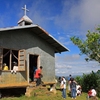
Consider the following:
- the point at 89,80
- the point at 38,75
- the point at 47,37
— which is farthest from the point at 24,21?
the point at 89,80

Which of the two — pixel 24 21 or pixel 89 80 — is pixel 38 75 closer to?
pixel 24 21

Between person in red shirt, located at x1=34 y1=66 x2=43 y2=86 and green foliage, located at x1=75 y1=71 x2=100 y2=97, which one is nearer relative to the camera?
person in red shirt, located at x1=34 y1=66 x2=43 y2=86

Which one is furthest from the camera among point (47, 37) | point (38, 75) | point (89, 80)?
point (89, 80)

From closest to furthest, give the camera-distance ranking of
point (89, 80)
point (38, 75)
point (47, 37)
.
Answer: point (38, 75)
point (47, 37)
point (89, 80)

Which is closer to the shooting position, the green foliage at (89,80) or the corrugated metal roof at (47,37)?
the corrugated metal roof at (47,37)

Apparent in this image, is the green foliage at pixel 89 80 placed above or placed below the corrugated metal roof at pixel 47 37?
below

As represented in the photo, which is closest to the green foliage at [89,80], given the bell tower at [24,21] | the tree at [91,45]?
the tree at [91,45]

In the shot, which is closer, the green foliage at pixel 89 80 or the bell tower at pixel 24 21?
the bell tower at pixel 24 21

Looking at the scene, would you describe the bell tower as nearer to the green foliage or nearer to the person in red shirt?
the person in red shirt

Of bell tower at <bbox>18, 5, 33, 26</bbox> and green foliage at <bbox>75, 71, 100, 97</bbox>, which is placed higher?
bell tower at <bbox>18, 5, 33, 26</bbox>

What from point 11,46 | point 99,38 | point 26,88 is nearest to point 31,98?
point 26,88

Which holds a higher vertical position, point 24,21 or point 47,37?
point 24,21

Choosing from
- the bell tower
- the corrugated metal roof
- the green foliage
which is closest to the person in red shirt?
the corrugated metal roof

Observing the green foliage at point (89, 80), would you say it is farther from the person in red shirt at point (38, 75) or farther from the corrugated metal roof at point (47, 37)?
the person in red shirt at point (38, 75)
